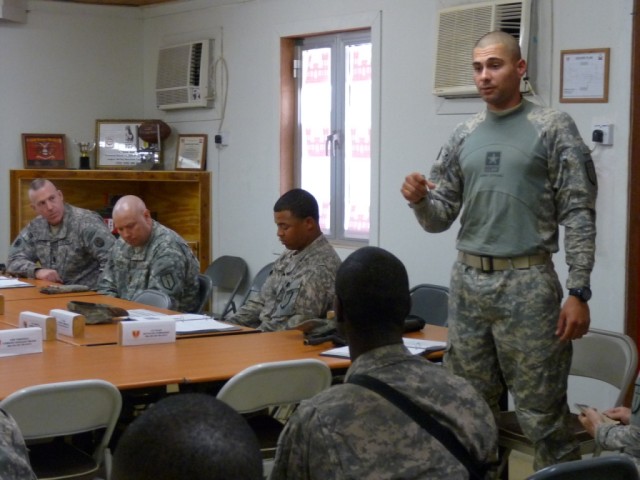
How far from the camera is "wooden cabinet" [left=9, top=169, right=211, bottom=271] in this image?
7824 millimetres

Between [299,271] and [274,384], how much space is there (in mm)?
1314

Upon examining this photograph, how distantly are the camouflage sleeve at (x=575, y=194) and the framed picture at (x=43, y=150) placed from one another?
5.50 meters

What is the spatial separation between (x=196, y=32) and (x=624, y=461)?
632 centimetres

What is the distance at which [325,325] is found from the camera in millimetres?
4082

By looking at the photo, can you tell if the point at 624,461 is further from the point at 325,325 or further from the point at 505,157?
the point at 325,325

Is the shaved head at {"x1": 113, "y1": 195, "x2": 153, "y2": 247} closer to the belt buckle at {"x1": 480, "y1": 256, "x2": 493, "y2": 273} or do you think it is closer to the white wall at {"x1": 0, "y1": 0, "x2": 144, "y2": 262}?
the belt buckle at {"x1": 480, "y1": 256, "x2": 493, "y2": 273}

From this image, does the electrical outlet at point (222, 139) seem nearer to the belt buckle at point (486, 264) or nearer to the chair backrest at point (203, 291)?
the chair backrest at point (203, 291)

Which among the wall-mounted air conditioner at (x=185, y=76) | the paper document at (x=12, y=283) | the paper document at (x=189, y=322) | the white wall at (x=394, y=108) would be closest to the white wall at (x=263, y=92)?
the white wall at (x=394, y=108)

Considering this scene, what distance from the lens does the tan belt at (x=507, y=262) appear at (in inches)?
133

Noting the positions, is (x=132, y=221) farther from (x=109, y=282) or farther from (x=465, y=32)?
(x=465, y=32)

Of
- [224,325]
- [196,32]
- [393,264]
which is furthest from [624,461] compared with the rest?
[196,32]

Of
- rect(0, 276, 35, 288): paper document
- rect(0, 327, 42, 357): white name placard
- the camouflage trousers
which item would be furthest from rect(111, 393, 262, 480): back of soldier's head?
rect(0, 276, 35, 288): paper document

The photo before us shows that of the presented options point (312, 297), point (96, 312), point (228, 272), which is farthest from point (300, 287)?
point (228, 272)

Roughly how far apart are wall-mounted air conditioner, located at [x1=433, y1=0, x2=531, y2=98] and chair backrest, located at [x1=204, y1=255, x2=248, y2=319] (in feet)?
7.51
